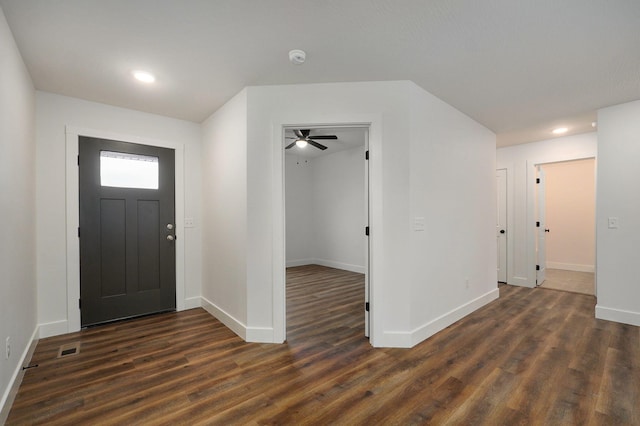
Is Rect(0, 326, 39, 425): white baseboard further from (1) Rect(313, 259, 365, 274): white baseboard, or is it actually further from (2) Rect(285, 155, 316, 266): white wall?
(1) Rect(313, 259, 365, 274): white baseboard

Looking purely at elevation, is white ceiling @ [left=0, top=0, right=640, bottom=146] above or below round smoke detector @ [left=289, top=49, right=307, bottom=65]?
above

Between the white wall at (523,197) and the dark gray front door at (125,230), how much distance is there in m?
5.59

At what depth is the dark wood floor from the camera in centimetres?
178

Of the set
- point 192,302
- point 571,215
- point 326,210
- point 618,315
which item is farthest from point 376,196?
point 571,215

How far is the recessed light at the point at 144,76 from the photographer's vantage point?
2.57 metres

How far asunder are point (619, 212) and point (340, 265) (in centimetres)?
462

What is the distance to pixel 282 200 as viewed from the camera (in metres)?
2.84

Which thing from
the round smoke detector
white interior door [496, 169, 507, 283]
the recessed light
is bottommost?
white interior door [496, 169, 507, 283]

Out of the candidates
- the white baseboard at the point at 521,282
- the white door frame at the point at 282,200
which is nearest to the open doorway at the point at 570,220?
the white baseboard at the point at 521,282

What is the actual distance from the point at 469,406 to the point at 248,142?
2781 millimetres

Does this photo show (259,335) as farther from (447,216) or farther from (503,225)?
(503,225)

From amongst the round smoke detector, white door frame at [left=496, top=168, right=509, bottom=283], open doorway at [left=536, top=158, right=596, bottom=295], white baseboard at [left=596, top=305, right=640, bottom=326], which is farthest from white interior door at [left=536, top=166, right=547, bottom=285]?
the round smoke detector

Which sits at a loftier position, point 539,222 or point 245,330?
point 539,222

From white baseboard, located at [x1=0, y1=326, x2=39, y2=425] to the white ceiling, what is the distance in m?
2.44
